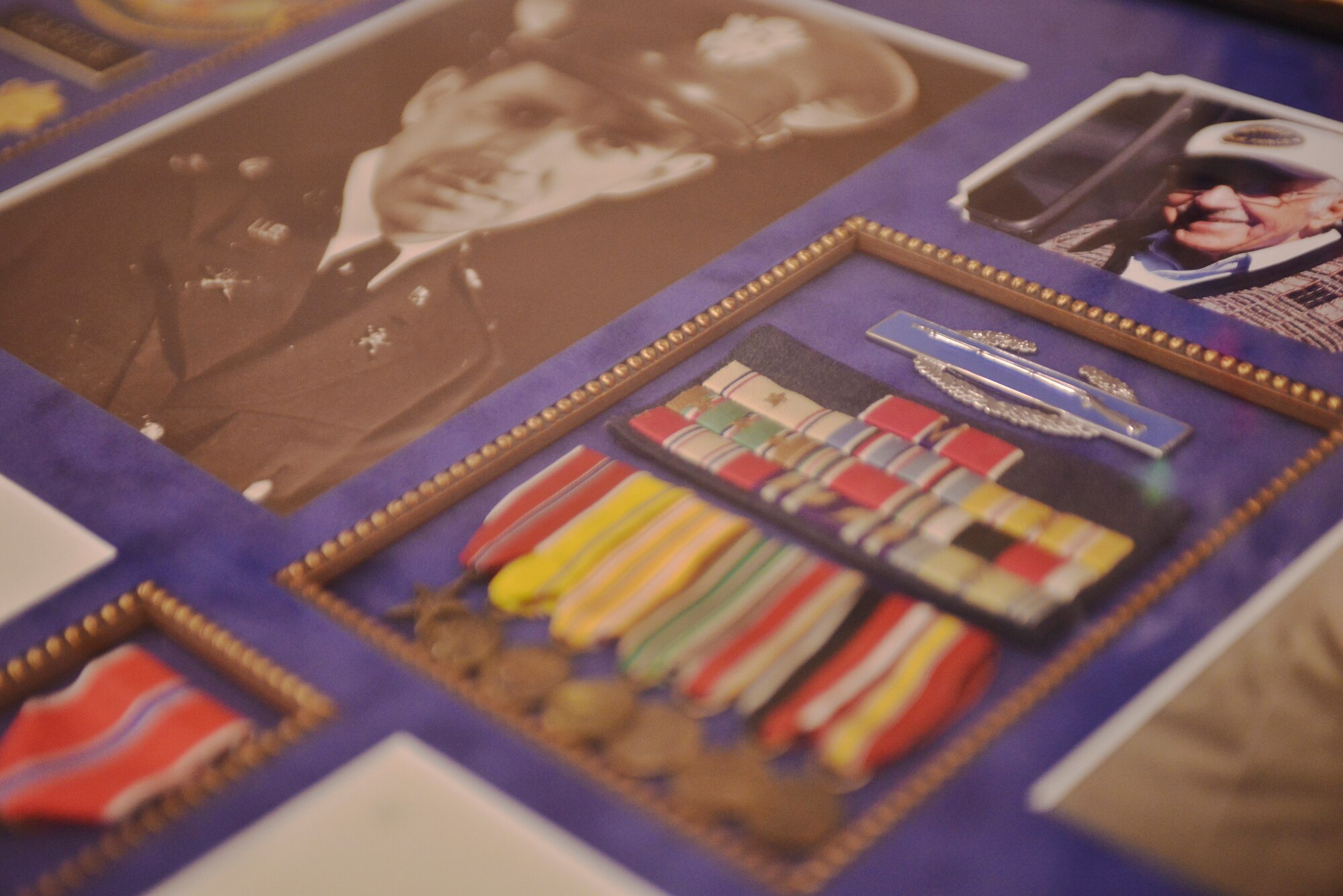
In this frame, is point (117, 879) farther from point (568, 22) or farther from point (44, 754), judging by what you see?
point (568, 22)

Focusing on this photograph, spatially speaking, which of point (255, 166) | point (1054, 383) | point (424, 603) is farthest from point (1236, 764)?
point (255, 166)

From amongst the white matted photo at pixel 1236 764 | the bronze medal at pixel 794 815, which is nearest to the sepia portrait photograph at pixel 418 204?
the bronze medal at pixel 794 815

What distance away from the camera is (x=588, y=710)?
45.4 inches

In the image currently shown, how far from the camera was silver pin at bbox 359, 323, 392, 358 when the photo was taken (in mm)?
1574

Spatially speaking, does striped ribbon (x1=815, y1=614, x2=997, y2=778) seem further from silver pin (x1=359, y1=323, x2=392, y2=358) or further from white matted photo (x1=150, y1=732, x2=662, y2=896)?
silver pin (x1=359, y1=323, x2=392, y2=358)

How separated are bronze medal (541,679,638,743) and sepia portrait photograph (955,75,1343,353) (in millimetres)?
884

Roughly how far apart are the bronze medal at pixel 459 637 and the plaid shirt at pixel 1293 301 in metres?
0.91

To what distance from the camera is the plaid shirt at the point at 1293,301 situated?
1531mm

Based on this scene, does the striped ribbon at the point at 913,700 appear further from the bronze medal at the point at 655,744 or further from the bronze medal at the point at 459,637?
the bronze medal at the point at 459,637

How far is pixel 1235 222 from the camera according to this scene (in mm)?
1689

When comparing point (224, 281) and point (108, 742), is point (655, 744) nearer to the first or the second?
point (108, 742)

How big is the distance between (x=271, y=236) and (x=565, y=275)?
420mm

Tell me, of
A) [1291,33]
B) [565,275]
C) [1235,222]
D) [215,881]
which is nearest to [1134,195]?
[1235,222]

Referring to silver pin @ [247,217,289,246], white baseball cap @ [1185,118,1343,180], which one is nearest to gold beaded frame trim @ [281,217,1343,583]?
white baseball cap @ [1185,118,1343,180]
